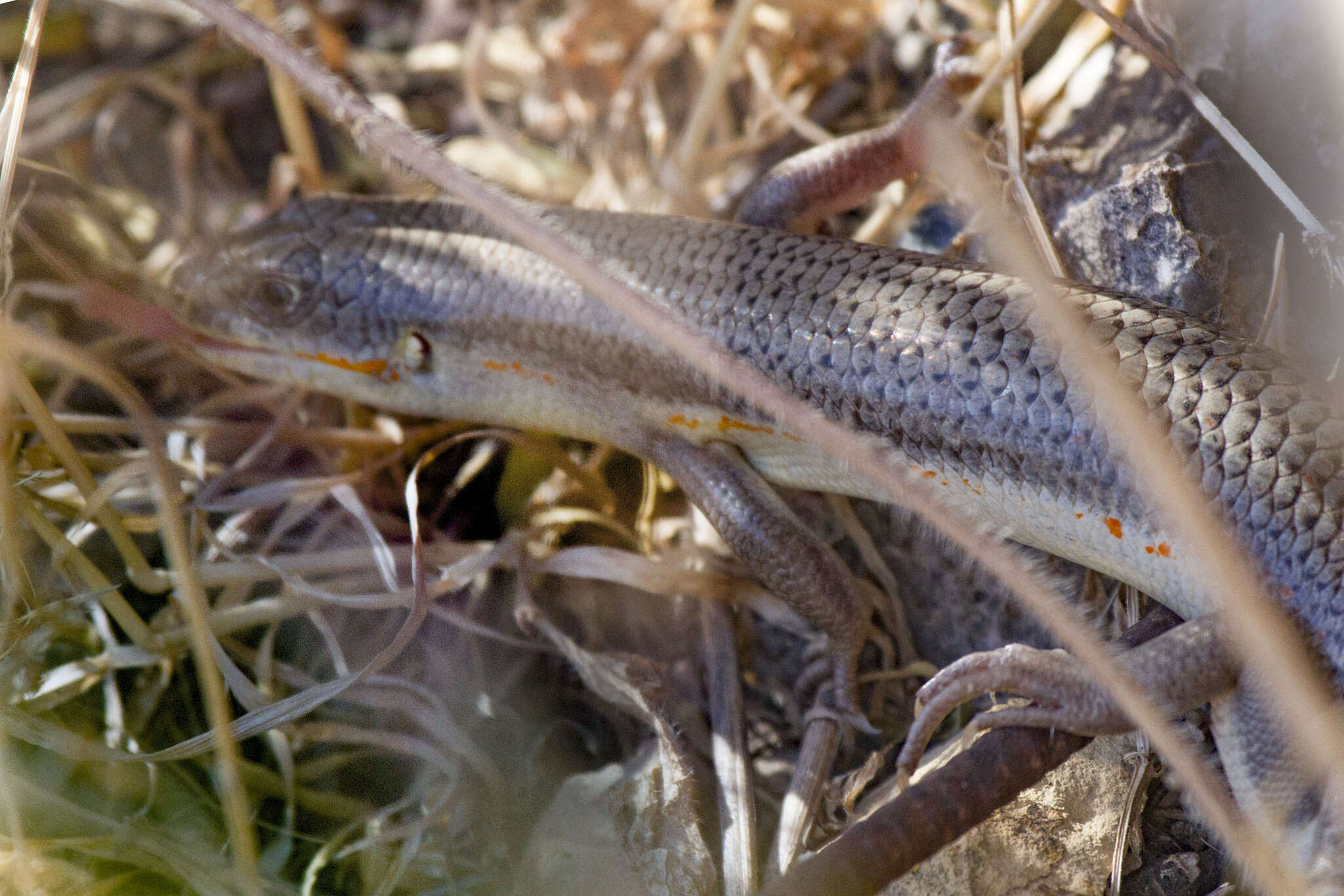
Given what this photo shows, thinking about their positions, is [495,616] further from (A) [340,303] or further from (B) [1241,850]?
(B) [1241,850]

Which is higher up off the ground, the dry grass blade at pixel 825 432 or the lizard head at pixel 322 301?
the dry grass blade at pixel 825 432

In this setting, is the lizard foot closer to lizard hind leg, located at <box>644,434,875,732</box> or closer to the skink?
the skink

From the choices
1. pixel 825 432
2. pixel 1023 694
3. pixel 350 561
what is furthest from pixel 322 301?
pixel 1023 694

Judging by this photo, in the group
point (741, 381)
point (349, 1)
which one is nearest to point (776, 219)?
point (741, 381)

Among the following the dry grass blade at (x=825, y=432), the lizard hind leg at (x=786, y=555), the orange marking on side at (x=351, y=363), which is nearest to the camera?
the dry grass blade at (x=825, y=432)

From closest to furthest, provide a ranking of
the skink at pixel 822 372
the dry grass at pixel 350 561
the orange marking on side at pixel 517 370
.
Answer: the skink at pixel 822 372 → the dry grass at pixel 350 561 → the orange marking on side at pixel 517 370

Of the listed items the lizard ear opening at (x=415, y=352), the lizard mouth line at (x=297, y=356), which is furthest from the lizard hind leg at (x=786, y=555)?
the lizard mouth line at (x=297, y=356)

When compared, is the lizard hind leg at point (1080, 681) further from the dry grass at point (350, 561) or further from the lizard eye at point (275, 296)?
the lizard eye at point (275, 296)

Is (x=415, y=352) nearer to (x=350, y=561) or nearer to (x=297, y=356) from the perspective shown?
(x=297, y=356)

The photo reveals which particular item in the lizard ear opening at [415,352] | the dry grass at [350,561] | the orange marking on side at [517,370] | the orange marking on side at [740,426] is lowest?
the dry grass at [350,561]
